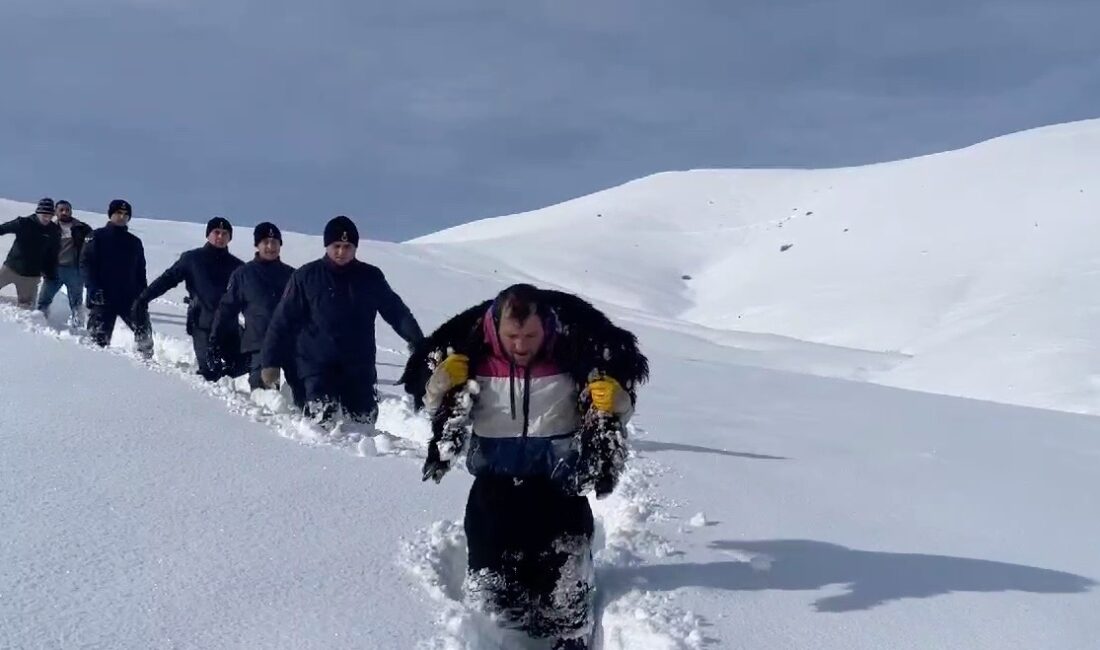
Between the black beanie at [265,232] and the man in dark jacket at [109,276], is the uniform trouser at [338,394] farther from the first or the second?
the man in dark jacket at [109,276]

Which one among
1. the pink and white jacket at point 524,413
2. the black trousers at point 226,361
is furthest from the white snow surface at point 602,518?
the pink and white jacket at point 524,413

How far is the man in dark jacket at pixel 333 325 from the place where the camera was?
5.63 meters

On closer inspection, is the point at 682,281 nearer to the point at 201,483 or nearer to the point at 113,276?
the point at 113,276

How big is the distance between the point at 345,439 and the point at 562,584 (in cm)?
226

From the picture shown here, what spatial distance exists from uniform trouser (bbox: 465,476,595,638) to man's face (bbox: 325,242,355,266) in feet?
8.11

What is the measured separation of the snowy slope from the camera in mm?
17688

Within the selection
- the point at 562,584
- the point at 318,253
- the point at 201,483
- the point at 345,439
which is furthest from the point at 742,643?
the point at 318,253

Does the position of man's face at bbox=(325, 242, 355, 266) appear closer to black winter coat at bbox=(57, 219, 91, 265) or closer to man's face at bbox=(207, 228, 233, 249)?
man's face at bbox=(207, 228, 233, 249)

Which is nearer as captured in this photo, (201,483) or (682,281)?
(201,483)

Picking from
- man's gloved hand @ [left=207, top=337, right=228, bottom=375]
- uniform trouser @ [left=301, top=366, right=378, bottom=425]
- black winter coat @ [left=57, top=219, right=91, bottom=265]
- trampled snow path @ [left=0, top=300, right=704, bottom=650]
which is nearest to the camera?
trampled snow path @ [left=0, top=300, right=704, bottom=650]

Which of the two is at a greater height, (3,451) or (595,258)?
(595,258)

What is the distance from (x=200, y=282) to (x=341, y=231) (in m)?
2.30

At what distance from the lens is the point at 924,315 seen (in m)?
25.4

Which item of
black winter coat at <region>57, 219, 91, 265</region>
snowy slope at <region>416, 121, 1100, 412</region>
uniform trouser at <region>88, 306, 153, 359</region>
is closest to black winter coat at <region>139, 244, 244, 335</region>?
uniform trouser at <region>88, 306, 153, 359</region>
